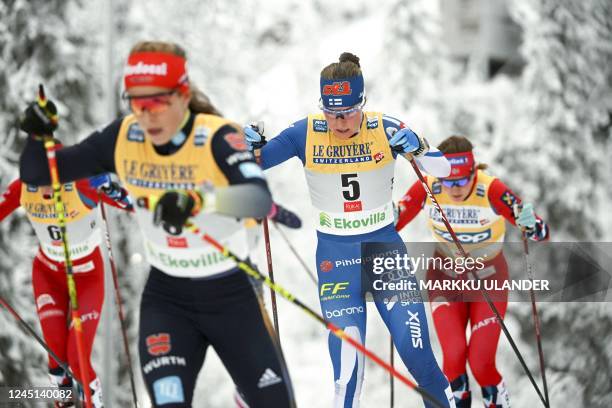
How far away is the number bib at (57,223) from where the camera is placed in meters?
6.30

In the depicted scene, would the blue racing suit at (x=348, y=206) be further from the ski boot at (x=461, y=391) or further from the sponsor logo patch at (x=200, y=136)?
the sponsor logo patch at (x=200, y=136)

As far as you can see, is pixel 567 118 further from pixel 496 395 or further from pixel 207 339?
pixel 207 339

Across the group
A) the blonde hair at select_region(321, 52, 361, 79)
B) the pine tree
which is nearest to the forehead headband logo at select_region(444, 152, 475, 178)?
the blonde hair at select_region(321, 52, 361, 79)

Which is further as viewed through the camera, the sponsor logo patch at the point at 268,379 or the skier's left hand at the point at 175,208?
the sponsor logo patch at the point at 268,379

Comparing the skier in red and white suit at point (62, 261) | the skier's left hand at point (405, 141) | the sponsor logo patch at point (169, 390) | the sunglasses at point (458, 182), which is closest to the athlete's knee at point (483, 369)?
the sunglasses at point (458, 182)

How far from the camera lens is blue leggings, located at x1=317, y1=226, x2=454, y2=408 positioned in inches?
212

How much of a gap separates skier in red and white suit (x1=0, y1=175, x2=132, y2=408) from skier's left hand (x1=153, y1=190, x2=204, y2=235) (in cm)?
265

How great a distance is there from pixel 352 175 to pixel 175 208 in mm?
2147

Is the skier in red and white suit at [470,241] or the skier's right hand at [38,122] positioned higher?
the skier's right hand at [38,122]

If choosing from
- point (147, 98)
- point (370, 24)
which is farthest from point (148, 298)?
point (370, 24)

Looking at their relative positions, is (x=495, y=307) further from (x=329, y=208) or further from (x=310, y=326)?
(x=310, y=326)

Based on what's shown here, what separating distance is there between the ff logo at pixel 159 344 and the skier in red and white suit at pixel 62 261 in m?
2.31

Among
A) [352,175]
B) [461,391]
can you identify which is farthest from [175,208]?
[461,391]

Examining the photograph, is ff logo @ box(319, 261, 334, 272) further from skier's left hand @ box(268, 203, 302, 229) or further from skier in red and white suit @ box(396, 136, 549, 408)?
skier in red and white suit @ box(396, 136, 549, 408)
